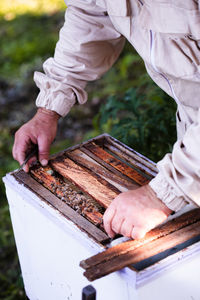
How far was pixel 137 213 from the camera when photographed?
71.2 inches

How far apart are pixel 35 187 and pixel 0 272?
156 cm

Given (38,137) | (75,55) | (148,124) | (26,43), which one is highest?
(75,55)

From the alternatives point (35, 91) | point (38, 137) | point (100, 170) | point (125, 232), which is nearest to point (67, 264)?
point (125, 232)

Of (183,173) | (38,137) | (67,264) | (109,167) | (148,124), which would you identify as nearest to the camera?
(183,173)

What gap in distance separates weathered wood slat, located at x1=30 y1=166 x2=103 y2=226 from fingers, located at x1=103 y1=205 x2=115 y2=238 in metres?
0.11

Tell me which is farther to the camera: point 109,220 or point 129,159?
point 129,159

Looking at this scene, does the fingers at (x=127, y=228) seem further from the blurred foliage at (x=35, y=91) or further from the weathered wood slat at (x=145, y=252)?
the blurred foliage at (x=35, y=91)

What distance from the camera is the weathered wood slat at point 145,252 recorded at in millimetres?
1676

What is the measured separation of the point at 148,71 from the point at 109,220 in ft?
2.83

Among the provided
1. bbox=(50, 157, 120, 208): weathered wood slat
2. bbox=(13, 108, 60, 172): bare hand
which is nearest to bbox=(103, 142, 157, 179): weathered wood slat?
bbox=(50, 157, 120, 208): weathered wood slat

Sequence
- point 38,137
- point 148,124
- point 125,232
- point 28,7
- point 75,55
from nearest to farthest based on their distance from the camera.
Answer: point 125,232 → point 38,137 → point 75,55 → point 148,124 → point 28,7

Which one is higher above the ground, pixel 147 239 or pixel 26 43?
pixel 147 239

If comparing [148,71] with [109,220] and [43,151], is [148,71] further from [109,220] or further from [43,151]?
[109,220]

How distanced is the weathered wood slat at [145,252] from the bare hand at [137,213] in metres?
0.07
